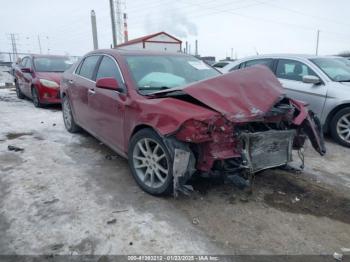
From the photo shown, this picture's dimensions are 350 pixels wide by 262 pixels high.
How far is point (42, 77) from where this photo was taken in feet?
29.1

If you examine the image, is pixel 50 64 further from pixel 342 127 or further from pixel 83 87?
pixel 342 127

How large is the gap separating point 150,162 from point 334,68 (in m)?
4.50

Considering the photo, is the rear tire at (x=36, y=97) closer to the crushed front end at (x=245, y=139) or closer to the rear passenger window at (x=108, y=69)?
the rear passenger window at (x=108, y=69)

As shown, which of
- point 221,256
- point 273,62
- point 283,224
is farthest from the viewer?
point 273,62

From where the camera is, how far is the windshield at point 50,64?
31.1ft

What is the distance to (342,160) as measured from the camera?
478 cm

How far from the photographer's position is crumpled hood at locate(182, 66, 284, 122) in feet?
10.2

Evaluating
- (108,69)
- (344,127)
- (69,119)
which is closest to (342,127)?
(344,127)

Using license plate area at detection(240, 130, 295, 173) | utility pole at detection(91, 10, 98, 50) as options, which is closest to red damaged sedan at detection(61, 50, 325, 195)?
license plate area at detection(240, 130, 295, 173)

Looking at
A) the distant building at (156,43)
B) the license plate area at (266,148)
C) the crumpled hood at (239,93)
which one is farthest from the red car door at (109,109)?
the distant building at (156,43)

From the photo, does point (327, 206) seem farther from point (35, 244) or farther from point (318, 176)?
point (35, 244)

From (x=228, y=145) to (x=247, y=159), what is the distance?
26cm

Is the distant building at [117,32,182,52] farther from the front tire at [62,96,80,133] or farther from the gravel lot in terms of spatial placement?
the gravel lot

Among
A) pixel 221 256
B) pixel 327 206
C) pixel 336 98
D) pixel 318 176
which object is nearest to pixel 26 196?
pixel 221 256
